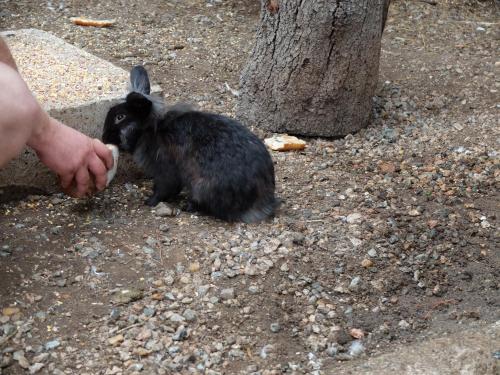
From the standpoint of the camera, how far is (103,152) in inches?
154

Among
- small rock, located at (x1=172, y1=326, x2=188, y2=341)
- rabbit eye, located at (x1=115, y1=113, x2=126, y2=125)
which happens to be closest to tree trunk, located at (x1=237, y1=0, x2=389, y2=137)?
rabbit eye, located at (x1=115, y1=113, x2=126, y2=125)

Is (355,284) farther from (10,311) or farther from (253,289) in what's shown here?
(10,311)

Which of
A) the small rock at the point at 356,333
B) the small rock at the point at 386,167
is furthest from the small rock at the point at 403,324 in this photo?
the small rock at the point at 386,167

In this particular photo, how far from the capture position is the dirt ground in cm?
330

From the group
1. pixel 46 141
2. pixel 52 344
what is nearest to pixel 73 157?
pixel 46 141

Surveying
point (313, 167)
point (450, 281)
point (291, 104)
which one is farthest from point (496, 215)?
point (291, 104)

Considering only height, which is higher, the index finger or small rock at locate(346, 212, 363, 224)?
the index finger

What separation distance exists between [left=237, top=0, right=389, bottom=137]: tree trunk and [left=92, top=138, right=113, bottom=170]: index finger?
1.64 metres

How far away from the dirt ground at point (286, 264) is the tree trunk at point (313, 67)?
0.16m

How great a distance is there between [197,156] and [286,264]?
80cm

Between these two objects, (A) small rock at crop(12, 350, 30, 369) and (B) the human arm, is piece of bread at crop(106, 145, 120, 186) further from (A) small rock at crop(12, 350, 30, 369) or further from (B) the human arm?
(A) small rock at crop(12, 350, 30, 369)

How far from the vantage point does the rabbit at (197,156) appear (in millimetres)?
4148

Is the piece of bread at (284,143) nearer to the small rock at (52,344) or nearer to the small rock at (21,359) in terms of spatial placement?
the small rock at (52,344)

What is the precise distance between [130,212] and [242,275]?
0.83m
